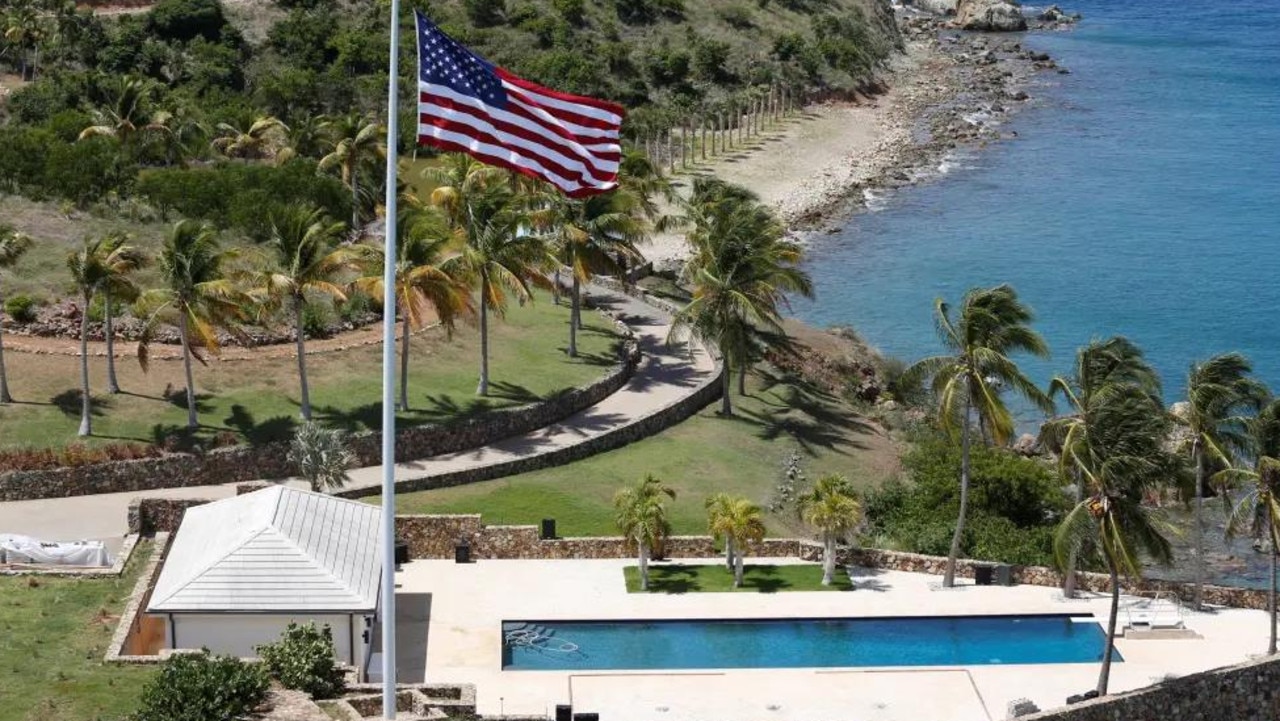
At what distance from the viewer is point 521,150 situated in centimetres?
3481

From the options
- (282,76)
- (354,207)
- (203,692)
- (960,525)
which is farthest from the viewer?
(282,76)

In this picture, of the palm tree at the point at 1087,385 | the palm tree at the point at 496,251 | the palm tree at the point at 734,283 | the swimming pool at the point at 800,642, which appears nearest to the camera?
the palm tree at the point at 1087,385

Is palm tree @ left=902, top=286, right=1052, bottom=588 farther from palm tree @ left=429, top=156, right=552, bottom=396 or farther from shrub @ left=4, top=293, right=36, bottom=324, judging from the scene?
shrub @ left=4, top=293, right=36, bottom=324

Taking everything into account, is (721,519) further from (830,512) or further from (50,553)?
(50,553)

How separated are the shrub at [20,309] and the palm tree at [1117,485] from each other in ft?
123

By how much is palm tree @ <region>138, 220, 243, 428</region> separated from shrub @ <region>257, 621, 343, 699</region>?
59.6 feet

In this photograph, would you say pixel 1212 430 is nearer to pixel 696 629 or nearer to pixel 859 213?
pixel 696 629

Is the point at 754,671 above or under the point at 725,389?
under

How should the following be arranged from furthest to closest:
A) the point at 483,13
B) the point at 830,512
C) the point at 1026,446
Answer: the point at 483,13 → the point at 1026,446 → the point at 830,512

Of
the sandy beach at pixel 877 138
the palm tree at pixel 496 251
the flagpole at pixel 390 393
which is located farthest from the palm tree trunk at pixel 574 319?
the flagpole at pixel 390 393

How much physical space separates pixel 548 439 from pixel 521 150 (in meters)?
29.0

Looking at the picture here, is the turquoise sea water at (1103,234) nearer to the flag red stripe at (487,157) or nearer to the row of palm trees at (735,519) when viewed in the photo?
the row of palm trees at (735,519)

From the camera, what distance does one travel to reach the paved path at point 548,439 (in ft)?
174

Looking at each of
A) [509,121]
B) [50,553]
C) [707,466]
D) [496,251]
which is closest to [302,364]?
[496,251]
